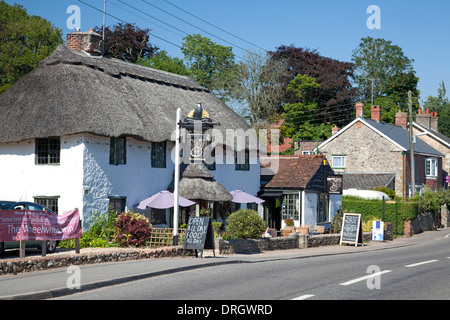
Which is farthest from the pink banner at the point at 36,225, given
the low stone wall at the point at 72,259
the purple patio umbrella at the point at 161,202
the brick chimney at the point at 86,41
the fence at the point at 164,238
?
the brick chimney at the point at 86,41

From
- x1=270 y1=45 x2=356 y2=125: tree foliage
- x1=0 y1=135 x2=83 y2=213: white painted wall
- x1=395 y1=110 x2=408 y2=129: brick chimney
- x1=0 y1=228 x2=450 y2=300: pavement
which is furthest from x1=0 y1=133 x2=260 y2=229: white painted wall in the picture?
x1=270 y1=45 x2=356 y2=125: tree foliage

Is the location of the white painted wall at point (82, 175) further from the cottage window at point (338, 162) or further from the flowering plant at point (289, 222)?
the cottage window at point (338, 162)

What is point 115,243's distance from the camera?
2305cm

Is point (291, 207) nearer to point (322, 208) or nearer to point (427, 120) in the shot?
point (322, 208)

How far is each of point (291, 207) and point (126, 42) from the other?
3159cm

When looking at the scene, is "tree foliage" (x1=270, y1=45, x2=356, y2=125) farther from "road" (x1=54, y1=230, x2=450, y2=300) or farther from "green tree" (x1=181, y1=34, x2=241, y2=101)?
"road" (x1=54, y1=230, x2=450, y2=300)

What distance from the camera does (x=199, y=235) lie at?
1983cm

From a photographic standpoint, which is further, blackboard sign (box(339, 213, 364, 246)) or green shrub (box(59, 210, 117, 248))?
blackboard sign (box(339, 213, 364, 246))

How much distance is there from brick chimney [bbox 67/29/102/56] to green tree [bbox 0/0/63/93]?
1533 cm

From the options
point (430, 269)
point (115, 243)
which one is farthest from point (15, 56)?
point (430, 269)

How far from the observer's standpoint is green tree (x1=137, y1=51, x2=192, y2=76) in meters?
56.5
